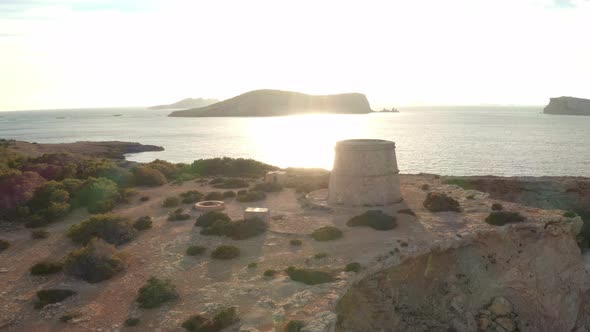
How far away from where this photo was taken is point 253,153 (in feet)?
423

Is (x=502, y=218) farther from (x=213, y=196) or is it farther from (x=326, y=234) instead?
(x=213, y=196)

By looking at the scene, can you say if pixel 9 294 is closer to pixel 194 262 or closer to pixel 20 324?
pixel 20 324

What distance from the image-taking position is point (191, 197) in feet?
139

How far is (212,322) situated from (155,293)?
450cm

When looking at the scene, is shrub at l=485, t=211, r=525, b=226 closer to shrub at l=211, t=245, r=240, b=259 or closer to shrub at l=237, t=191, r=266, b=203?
shrub at l=211, t=245, r=240, b=259

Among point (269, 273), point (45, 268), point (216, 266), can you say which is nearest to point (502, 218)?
point (269, 273)

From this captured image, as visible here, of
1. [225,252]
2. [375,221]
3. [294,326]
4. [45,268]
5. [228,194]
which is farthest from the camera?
[228,194]

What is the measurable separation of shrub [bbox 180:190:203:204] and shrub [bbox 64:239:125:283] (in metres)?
15.0

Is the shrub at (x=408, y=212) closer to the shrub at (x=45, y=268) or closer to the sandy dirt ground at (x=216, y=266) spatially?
the sandy dirt ground at (x=216, y=266)

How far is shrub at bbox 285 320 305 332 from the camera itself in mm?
18750

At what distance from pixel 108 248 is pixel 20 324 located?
7.02m

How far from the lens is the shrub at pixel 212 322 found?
63.3ft

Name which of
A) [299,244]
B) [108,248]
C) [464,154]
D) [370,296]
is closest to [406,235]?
[370,296]

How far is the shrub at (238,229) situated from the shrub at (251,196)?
9001mm
